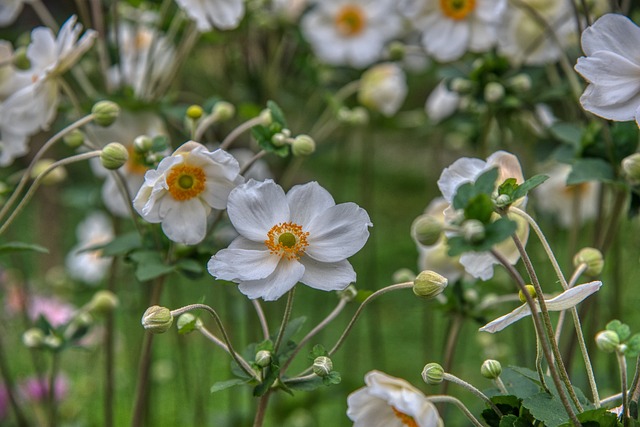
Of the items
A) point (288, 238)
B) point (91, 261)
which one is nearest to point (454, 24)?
point (288, 238)

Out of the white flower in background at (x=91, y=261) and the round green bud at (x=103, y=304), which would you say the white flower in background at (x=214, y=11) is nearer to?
the round green bud at (x=103, y=304)

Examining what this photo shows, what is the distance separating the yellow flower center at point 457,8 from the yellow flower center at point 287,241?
0.51m

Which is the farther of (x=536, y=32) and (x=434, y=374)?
(x=536, y=32)

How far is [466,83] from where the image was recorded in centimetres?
94

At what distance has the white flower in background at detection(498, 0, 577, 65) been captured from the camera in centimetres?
Result: 102

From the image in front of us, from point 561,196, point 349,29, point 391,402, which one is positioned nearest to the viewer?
point 391,402

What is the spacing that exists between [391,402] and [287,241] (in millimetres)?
163

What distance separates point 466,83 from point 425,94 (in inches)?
109

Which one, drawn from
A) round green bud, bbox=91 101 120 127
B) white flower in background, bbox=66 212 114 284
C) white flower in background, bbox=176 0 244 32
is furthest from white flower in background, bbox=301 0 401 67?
round green bud, bbox=91 101 120 127

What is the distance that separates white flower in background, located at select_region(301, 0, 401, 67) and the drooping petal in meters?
0.85

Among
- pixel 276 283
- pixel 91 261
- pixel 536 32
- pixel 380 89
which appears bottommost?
pixel 91 261

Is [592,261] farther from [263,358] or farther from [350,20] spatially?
[350,20]

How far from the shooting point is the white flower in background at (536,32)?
102cm

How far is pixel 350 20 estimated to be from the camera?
4.72 feet
